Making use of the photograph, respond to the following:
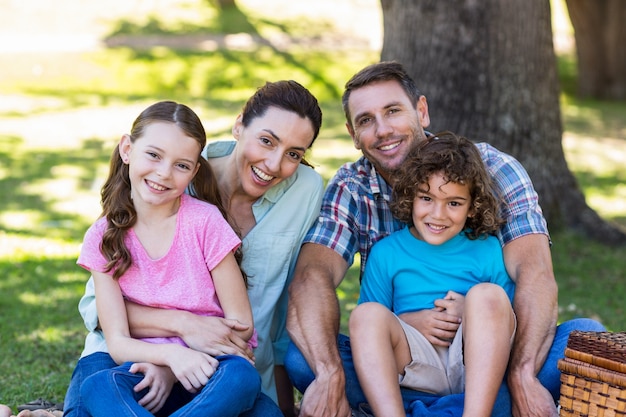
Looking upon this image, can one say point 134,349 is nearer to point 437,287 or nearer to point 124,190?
point 124,190

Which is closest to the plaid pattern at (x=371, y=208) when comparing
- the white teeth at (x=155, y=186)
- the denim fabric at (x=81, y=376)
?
the white teeth at (x=155, y=186)

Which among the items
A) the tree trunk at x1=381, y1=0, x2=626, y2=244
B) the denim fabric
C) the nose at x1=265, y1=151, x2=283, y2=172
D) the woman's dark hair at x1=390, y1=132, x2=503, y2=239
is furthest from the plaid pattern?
the tree trunk at x1=381, y1=0, x2=626, y2=244

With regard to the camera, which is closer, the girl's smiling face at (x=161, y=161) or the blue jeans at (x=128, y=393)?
the blue jeans at (x=128, y=393)

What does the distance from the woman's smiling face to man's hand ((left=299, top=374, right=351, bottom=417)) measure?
0.83m

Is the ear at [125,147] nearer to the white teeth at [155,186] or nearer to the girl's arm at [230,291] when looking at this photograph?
the white teeth at [155,186]

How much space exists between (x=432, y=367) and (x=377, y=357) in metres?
0.29

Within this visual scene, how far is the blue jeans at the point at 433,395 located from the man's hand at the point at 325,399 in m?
0.12

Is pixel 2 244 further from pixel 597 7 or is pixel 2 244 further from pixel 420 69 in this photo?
pixel 597 7

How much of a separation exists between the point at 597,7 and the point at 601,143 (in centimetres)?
348

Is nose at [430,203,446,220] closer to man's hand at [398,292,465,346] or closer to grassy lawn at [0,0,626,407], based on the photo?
man's hand at [398,292,465,346]

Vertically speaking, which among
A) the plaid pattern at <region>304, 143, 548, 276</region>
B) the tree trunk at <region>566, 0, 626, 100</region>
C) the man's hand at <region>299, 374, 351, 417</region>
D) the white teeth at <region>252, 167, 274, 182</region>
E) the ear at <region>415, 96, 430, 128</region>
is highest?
the tree trunk at <region>566, 0, 626, 100</region>

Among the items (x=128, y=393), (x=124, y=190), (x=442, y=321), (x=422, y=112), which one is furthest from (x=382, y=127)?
(x=128, y=393)

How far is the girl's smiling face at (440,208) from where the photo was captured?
3.43m

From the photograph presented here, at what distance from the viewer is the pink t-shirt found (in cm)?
328
